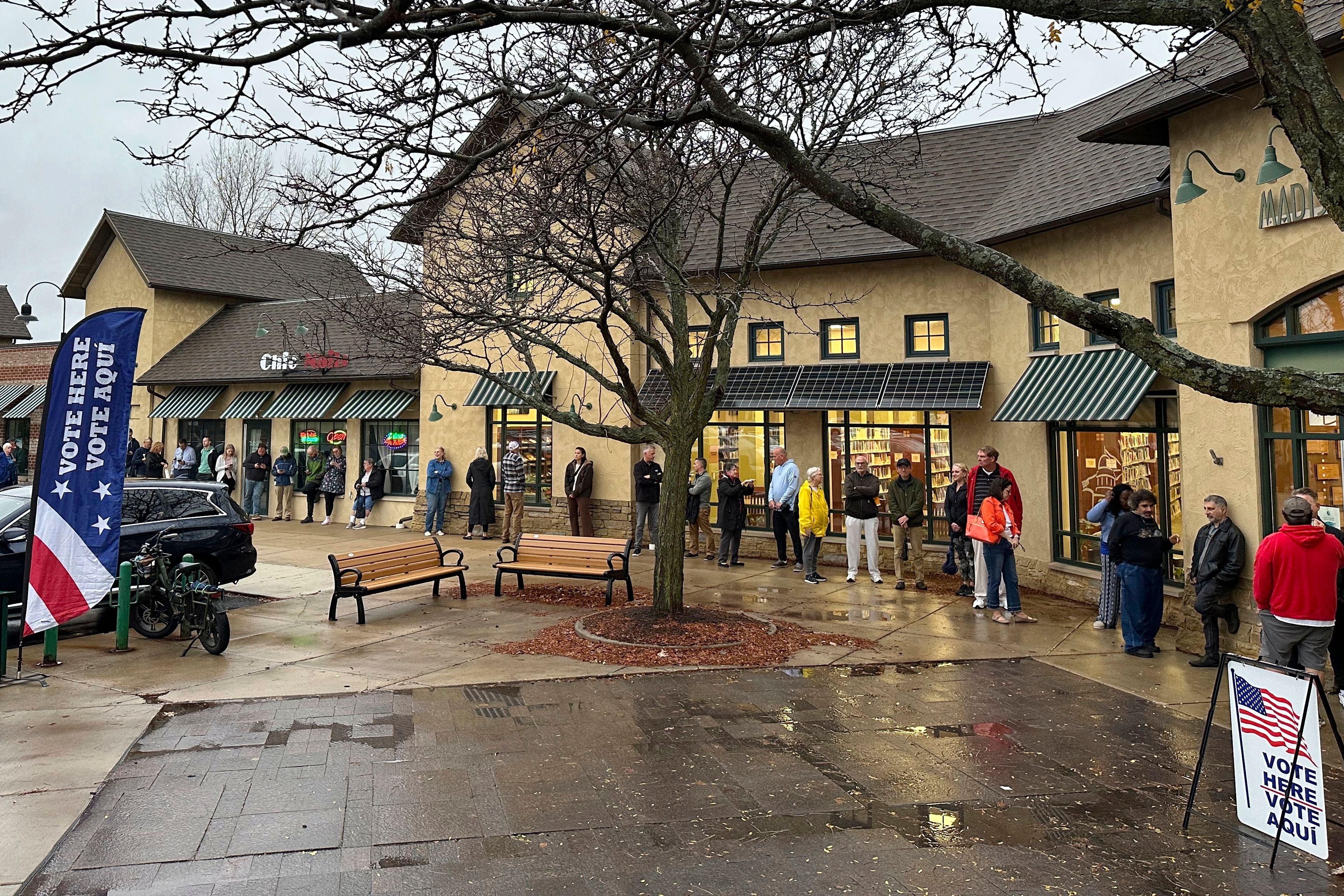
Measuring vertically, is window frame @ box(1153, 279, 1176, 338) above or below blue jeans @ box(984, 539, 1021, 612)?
above

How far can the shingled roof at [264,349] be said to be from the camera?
70.5ft

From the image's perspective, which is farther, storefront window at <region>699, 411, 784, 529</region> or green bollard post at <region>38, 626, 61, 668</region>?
storefront window at <region>699, 411, 784, 529</region>

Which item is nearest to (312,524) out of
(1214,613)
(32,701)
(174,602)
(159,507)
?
(159,507)

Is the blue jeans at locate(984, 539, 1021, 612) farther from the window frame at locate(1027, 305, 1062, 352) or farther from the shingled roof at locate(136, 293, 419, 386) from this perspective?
the shingled roof at locate(136, 293, 419, 386)

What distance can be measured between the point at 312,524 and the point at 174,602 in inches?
487

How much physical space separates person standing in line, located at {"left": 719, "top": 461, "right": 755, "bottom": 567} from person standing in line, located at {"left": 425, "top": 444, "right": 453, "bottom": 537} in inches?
255

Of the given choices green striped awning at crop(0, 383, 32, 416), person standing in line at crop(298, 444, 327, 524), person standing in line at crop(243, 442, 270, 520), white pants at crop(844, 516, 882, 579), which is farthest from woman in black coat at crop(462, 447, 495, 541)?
green striped awning at crop(0, 383, 32, 416)

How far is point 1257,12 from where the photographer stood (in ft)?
15.5

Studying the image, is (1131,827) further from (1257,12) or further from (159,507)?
(159,507)

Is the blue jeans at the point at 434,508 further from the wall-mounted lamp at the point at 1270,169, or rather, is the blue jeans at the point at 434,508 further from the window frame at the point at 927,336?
the wall-mounted lamp at the point at 1270,169

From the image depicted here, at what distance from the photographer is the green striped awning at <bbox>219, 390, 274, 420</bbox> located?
76.7 ft

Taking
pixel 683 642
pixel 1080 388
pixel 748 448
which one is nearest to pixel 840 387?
pixel 748 448

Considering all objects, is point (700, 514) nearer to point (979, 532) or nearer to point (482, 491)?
point (482, 491)

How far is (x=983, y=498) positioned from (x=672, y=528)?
4123 millimetres
